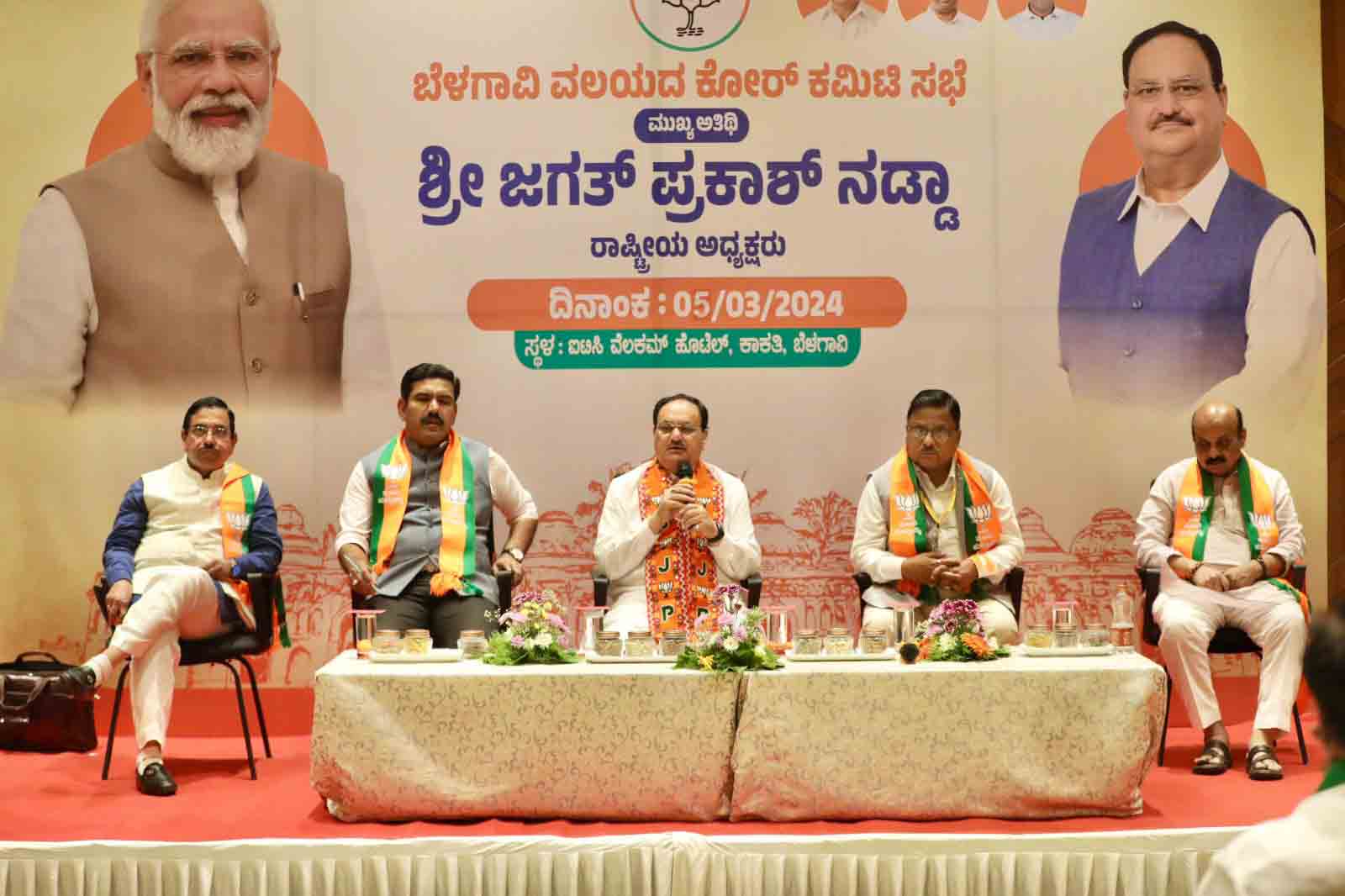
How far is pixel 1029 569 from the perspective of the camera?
20.4 feet

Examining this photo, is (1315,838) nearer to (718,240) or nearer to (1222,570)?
(1222,570)

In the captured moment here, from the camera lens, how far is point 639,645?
4461mm

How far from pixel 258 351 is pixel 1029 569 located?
10.9ft

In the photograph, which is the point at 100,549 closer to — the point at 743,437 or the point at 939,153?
the point at 743,437

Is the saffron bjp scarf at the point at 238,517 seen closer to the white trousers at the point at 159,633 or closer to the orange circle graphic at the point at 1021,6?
the white trousers at the point at 159,633

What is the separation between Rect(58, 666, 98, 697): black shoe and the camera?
4922 millimetres

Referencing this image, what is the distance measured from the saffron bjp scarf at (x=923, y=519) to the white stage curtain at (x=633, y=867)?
5.27ft

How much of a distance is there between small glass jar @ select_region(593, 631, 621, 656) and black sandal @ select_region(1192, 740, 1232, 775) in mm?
2046

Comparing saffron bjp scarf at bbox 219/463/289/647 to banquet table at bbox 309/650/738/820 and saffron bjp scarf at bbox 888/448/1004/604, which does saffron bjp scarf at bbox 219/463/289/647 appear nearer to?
banquet table at bbox 309/650/738/820

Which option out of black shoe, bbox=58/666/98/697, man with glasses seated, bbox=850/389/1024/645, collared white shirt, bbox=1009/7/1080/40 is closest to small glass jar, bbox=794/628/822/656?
man with glasses seated, bbox=850/389/1024/645

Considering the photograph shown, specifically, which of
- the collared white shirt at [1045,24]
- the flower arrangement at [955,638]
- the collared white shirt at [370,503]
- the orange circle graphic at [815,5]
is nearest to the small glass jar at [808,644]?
the flower arrangement at [955,638]

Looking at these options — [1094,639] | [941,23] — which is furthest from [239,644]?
[941,23]

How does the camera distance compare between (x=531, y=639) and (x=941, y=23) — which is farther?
(x=941, y=23)

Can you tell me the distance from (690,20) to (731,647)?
10.1ft
